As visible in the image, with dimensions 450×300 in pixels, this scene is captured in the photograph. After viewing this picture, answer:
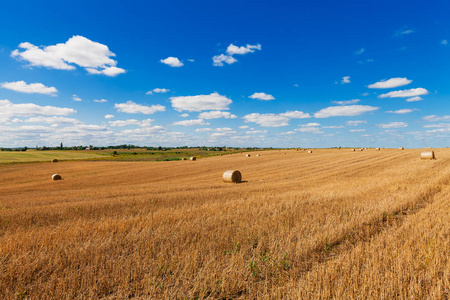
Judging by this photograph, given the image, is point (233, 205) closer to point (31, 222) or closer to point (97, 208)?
point (97, 208)

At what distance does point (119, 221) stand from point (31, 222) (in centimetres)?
319

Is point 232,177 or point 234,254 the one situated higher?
point 234,254

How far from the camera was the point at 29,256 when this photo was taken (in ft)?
16.8

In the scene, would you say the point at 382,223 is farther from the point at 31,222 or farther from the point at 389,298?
the point at 31,222

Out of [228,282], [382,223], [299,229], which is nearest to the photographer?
[228,282]

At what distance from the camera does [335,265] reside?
15.3 feet

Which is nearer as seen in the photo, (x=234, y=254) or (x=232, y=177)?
(x=234, y=254)

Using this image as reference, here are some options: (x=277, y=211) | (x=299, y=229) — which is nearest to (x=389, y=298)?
(x=299, y=229)

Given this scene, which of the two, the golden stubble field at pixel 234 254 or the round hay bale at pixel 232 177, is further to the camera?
the round hay bale at pixel 232 177

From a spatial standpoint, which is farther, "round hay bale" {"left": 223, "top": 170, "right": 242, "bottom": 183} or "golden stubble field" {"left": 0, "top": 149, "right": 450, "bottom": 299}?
"round hay bale" {"left": 223, "top": 170, "right": 242, "bottom": 183}

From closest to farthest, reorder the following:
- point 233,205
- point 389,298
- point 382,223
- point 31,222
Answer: point 389,298, point 382,223, point 31,222, point 233,205

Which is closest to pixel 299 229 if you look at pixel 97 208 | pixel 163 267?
pixel 163 267

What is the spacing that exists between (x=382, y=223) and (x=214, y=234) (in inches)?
205

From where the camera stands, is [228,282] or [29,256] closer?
[228,282]
